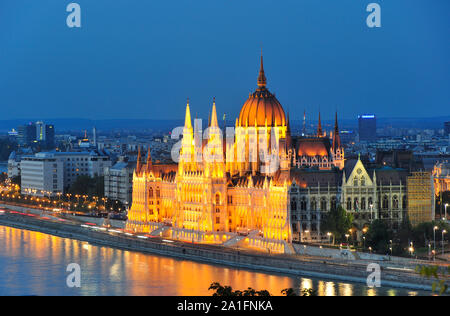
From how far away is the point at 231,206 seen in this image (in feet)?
283

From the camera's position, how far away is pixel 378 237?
76.2 meters

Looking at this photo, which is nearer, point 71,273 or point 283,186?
point 71,273

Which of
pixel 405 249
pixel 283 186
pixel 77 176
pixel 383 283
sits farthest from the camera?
pixel 77 176

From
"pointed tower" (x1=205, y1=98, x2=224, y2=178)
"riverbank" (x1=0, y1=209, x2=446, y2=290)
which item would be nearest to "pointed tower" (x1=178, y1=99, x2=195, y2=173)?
"pointed tower" (x1=205, y1=98, x2=224, y2=178)

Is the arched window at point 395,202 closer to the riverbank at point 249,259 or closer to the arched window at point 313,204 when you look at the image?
the arched window at point 313,204

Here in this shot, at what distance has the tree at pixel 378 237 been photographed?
75.2 meters

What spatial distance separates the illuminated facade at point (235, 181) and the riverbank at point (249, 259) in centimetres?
280

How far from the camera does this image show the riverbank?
67438mm

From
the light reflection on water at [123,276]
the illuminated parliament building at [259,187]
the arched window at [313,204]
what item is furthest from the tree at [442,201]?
the light reflection on water at [123,276]

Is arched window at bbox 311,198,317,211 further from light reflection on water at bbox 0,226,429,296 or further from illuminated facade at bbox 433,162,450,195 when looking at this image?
illuminated facade at bbox 433,162,450,195

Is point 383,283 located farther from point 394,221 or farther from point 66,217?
point 66,217

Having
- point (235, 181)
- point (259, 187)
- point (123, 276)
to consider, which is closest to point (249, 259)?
point (259, 187)

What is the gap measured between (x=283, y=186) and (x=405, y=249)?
33.6 ft
